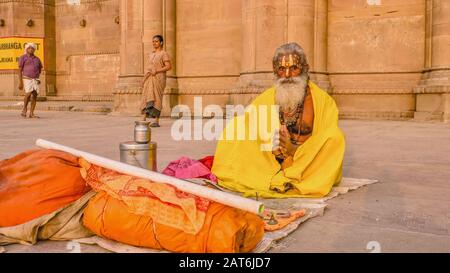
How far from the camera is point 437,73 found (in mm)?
10578

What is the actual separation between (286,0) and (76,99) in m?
10.0

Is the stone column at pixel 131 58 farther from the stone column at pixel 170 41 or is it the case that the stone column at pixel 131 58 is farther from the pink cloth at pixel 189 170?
the pink cloth at pixel 189 170

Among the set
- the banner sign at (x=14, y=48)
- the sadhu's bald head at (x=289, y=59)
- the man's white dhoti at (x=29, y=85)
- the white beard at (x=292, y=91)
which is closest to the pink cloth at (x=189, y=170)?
the white beard at (x=292, y=91)

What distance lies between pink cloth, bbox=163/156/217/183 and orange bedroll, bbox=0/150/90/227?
1.52 metres

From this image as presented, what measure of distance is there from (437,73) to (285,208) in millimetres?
8264

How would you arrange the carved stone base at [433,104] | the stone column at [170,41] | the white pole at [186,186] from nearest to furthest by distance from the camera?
the white pole at [186,186]
the carved stone base at [433,104]
the stone column at [170,41]

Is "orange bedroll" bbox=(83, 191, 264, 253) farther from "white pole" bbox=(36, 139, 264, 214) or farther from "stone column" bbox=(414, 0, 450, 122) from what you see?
"stone column" bbox=(414, 0, 450, 122)

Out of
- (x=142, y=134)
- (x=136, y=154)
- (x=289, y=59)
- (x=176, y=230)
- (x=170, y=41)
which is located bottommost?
(x=176, y=230)

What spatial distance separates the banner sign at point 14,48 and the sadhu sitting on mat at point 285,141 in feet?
53.4

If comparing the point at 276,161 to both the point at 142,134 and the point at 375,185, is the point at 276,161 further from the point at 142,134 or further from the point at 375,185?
the point at 142,134

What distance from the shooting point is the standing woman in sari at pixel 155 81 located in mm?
9648

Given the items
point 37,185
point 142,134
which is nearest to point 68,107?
point 142,134
